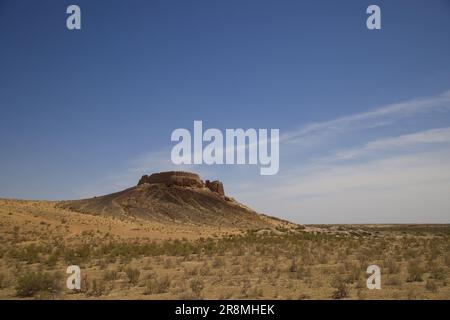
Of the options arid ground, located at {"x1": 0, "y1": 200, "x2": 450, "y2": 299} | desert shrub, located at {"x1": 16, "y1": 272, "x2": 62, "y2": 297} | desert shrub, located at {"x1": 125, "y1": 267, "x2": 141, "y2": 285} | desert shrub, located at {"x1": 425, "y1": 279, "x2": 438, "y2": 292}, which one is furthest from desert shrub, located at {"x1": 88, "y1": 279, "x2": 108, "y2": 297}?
desert shrub, located at {"x1": 425, "y1": 279, "x2": 438, "y2": 292}

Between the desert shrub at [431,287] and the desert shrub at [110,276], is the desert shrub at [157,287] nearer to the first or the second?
the desert shrub at [110,276]

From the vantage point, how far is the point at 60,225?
37000 millimetres

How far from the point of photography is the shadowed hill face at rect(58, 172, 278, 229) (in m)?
69.2

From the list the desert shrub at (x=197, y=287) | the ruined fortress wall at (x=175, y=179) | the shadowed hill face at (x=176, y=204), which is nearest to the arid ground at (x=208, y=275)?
the desert shrub at (x=197, y=287)

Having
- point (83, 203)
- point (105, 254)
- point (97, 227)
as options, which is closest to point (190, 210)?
point (83, 203)

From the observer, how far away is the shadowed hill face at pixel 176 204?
69.2 meters

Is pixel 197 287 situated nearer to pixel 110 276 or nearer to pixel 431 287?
pixel 110 276

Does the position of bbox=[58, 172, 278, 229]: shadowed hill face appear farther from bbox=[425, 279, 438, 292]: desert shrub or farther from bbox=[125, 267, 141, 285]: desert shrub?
bbox=[425, 279, 438, 292]: desert shrub

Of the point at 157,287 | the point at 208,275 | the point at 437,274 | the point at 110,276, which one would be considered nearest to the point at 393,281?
the point at 437,274
